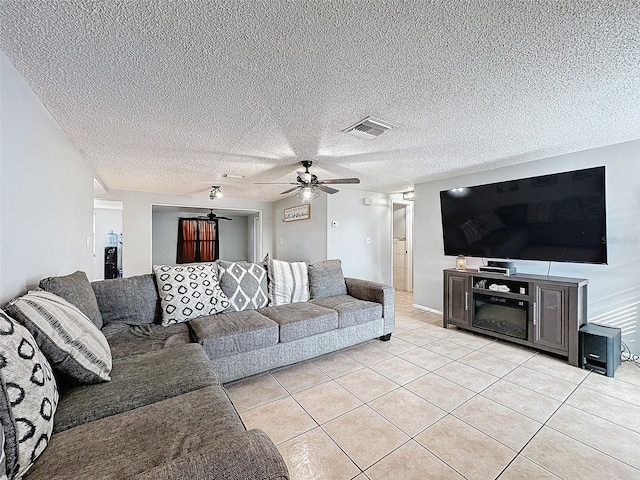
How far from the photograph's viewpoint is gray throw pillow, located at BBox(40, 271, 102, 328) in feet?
5.27

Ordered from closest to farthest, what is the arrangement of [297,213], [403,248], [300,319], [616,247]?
[300,319]
[616,247]
[297,213]
[403,248]

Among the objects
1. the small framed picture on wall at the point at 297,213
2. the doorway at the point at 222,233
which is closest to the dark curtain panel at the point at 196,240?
the doorway at the point at 222,233

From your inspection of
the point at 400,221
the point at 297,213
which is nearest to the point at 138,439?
the point at 297,213

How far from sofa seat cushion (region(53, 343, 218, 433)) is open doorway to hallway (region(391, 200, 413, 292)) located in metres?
5.36

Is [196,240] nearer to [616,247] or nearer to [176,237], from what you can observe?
[176,237]

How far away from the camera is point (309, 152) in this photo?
9.63 feet

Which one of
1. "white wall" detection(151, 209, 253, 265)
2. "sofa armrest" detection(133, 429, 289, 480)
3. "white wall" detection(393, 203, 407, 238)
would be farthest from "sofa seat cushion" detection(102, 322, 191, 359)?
"white wall" detection(151, 209, 253, 265)

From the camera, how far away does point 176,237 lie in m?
8.47

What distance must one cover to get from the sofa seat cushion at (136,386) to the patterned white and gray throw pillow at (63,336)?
83 millimetres

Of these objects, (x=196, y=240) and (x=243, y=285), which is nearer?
(x=243, y=285)

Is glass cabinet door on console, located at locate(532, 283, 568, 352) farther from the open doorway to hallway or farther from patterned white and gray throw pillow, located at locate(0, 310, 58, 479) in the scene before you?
patterned white and gray throw pillow, located at locate(0, 310, 58, 479)

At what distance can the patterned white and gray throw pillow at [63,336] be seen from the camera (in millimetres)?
1120

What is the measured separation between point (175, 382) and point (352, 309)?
1.85m

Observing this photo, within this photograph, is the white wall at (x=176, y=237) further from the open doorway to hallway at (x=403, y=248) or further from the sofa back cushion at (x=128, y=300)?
the sofa back cushion at (x=128, y=300)
